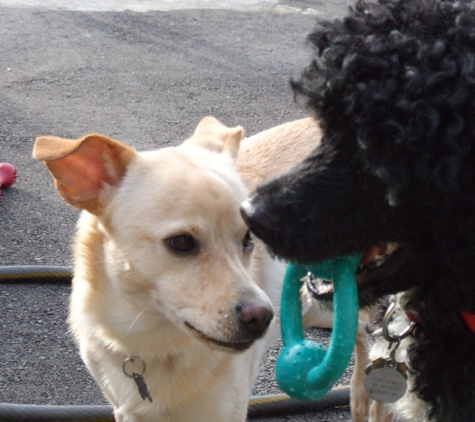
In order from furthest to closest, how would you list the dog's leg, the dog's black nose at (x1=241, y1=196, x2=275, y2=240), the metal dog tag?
the dog's leg, the metal dog tag, the dog's black nose at (x1=241, y1=196, x2=275, y2=240)

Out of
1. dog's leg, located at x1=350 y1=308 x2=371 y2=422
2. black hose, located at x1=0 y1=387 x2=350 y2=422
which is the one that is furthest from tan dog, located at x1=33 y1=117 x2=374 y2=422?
dog's leg, located at x1=350 y1=308 x2=371 y2=422

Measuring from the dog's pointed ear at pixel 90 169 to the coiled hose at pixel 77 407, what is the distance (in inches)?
40.6

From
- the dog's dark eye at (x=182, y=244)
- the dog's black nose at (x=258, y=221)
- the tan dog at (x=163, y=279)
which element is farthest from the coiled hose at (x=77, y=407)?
the dog's black nose at (x=258, y=221)

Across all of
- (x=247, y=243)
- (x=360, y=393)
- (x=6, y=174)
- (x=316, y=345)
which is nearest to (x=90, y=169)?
(x=247, y=243)

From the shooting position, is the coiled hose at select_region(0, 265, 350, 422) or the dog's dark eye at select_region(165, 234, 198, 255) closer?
the dog's dark eye at select_region(165, 234, 198, 255)

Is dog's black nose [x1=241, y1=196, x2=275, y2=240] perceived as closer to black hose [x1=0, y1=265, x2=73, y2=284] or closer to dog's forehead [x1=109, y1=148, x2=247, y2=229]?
dog's forehead [x1=109, y1=148, x2=247, y2=229]

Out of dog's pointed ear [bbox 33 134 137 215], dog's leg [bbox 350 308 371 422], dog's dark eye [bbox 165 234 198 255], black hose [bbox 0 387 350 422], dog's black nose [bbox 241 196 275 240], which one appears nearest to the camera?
dog's black nose [bbox 241 196 275 240]

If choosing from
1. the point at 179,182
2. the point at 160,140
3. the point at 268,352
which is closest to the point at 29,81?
the point at 160,140

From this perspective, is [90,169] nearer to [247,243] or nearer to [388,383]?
[247,243]

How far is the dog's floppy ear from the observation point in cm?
318

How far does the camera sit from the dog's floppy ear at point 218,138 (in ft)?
10.4

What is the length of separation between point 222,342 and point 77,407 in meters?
1.14

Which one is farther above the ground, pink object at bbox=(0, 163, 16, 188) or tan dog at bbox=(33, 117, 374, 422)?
tan dog at bbox=(33, 117, 374, 422)

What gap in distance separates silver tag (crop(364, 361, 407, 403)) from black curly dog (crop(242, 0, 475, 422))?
0.11 m
